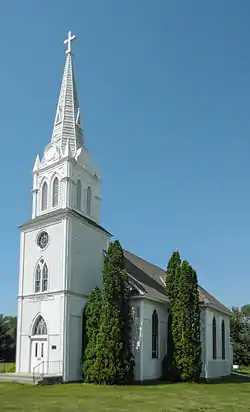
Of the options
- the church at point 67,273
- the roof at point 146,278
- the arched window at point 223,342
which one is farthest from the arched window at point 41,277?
the arched window at point 223,342

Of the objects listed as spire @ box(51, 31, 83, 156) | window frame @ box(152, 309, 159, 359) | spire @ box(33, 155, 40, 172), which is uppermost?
spire @ box(51, 31, 83, 156)

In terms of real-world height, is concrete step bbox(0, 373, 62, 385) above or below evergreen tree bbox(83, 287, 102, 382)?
below

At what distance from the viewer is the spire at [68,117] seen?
114 feet

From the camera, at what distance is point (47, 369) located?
28969 millimetres

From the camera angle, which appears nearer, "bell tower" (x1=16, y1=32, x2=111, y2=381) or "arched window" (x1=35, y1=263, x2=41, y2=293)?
"bell tower" (x1=16, y1=32, x2=111, y2=381)

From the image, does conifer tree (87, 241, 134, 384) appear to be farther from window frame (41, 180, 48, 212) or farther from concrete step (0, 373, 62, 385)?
window frame (41, 180, 48, 212)

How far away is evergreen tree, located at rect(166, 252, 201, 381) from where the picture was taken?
3133 centimetres

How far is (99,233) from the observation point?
34188mm

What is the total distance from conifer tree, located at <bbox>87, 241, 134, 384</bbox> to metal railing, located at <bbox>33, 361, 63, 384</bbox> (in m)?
2.00

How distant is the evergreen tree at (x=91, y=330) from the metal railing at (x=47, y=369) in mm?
1553

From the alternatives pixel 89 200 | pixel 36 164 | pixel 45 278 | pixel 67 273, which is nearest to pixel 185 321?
pixel 67 273

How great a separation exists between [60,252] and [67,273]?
1.48 metres

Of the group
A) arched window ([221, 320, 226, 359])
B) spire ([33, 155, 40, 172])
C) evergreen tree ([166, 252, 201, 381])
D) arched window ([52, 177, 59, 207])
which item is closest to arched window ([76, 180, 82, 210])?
arched window ([52, 177, 59, 207])

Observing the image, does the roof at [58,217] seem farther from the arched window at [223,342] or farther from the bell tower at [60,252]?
the arched window at [223,342]
